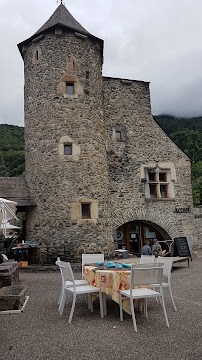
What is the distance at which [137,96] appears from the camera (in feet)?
49.2

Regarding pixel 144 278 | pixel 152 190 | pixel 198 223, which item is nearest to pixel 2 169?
pixel 198 223

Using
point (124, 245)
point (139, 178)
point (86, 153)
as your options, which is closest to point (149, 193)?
point (139, 178)

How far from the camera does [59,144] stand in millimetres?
11617

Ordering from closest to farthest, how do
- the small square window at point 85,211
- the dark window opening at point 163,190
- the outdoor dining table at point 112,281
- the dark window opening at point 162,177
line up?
1. the outdoor dining table at point 112,281
2. the small square window at point 85,211
3. the dark window opening at point 163,190
4. the dark window opening at point 162,177

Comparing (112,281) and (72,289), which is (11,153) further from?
(112,281)

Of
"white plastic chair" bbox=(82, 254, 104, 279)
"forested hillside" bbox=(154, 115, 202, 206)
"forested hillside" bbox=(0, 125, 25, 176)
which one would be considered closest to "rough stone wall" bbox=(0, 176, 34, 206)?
"white plastic chair" bbox=(82, 254, 104, 279)

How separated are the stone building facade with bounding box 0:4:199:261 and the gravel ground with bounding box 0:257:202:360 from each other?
5.45 m

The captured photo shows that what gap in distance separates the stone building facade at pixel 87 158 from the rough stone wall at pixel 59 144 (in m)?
0.04

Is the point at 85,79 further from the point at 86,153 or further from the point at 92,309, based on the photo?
the point at 92,309

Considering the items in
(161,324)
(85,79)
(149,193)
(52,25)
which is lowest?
(161,324)

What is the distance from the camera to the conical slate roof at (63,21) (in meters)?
12.4

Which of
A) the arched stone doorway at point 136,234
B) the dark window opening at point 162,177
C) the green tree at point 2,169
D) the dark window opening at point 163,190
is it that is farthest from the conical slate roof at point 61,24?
the green tree at point 2,169

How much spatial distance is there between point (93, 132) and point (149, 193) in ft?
13.2

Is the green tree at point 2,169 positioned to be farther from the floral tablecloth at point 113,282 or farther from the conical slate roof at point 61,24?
the floral tablecloth at point 113,282
